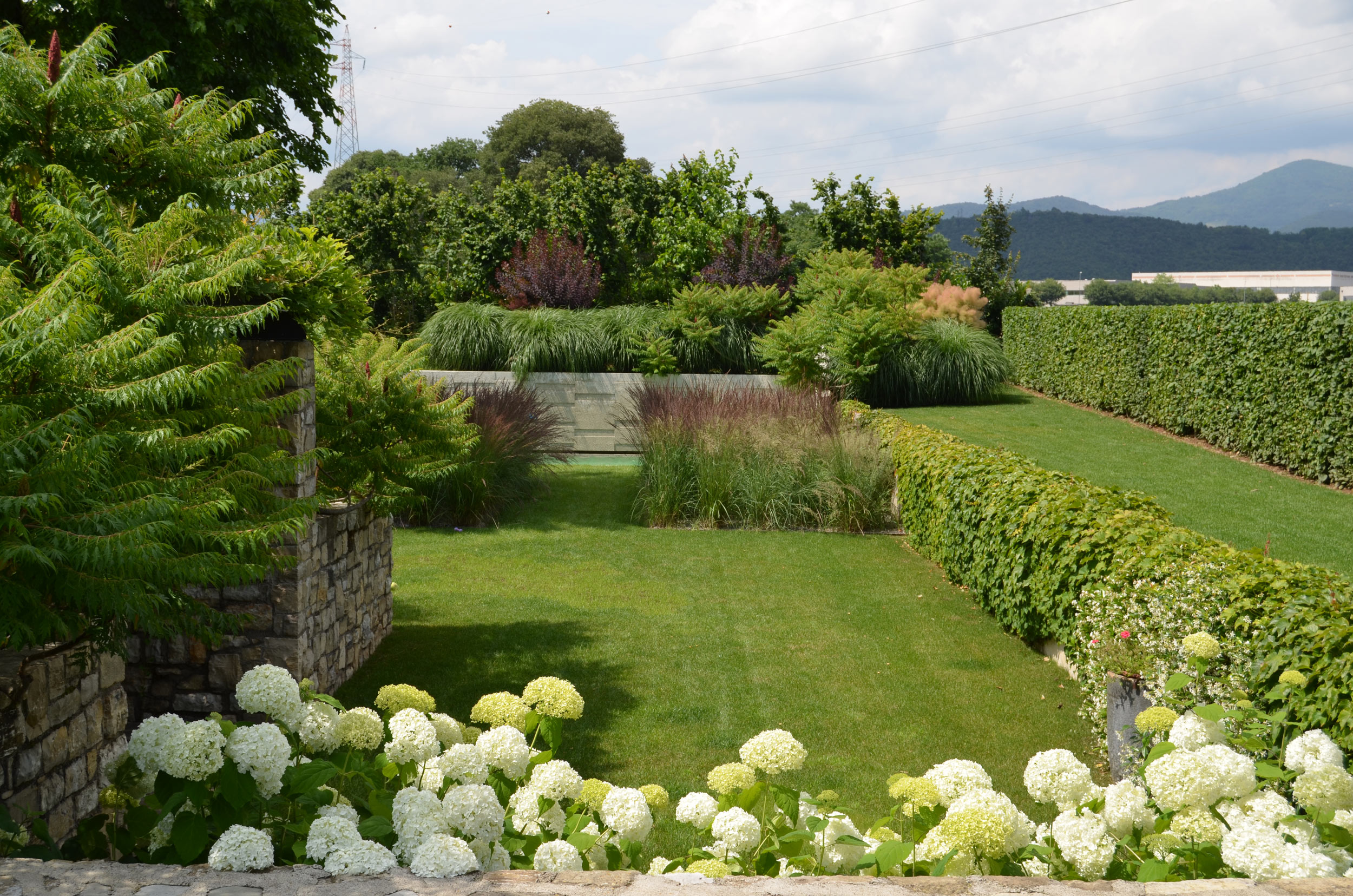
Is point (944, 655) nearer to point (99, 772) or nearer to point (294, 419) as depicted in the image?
point (294, 419)

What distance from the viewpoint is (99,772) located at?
150 inches

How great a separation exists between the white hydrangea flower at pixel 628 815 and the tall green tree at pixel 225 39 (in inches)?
301

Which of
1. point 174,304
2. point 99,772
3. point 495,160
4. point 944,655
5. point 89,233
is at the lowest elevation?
point 944,655

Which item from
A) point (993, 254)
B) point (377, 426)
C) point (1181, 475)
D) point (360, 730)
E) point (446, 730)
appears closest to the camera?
point (360, 730)

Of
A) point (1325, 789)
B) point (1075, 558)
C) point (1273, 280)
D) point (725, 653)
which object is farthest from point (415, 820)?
point (1273, 280)

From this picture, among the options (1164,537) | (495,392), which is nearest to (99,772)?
(1164,537)

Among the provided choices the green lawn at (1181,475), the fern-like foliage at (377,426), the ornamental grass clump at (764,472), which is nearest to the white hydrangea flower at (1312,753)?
the green lawn at (1181,475)

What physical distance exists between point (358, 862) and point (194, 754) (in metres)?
0.54

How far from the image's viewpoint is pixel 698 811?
2646mm

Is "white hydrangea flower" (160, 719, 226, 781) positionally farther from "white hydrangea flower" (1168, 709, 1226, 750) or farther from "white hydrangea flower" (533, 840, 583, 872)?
"white hydrangea flower" (1168, 709, 1226, 750)

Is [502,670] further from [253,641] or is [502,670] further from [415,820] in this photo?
[415,820]

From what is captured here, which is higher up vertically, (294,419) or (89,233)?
(89,233)

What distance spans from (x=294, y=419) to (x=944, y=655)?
4479mm

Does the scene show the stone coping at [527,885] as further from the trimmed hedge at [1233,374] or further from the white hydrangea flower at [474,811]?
the trimmed hedge at [1233,374]
